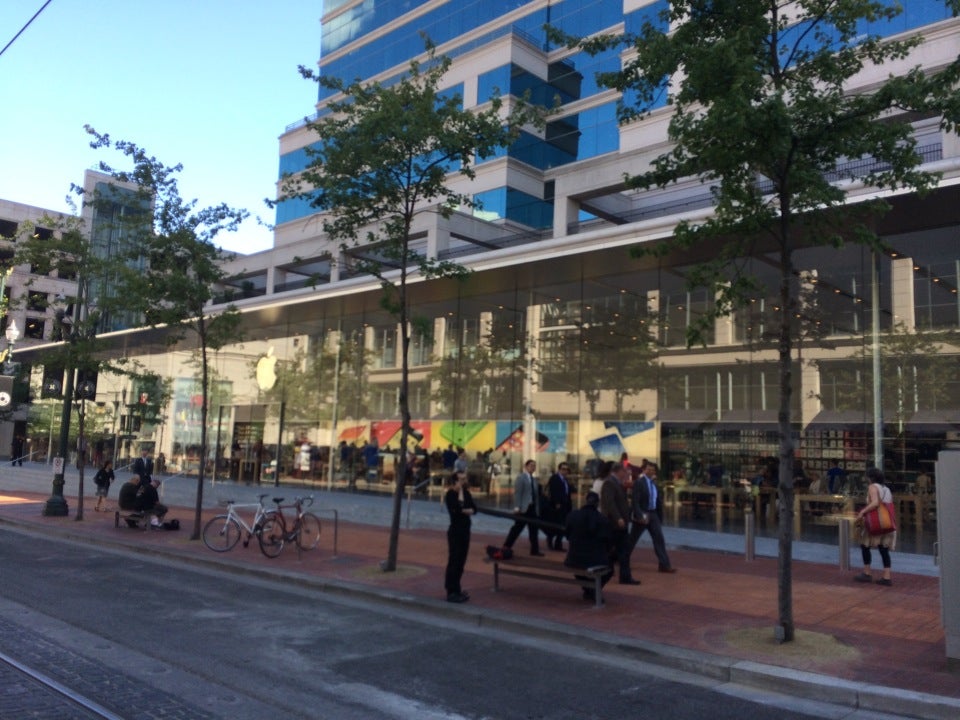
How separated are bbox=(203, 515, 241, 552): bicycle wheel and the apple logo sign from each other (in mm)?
16210

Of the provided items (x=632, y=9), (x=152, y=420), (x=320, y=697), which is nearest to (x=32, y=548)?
(x=320, y=697)

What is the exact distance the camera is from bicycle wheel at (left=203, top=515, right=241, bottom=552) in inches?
579

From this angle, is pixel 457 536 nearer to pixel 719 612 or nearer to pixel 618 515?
pixel 618 515

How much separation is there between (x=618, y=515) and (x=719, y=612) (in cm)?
219

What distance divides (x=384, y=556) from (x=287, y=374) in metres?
17.0

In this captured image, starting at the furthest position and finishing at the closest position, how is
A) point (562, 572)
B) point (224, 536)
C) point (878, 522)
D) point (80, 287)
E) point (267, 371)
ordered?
1. point (267, 371)
2. point (80, 287)
3. point (224, 536)
4. point (878, 522)
5. point (562, 572)

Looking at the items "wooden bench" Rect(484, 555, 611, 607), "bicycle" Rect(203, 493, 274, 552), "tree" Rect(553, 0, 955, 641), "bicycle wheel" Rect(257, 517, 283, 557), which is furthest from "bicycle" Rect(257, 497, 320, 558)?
"tree" Rect(553, 0, 955, 641)

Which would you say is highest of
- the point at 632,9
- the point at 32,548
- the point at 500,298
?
the point at 632,9

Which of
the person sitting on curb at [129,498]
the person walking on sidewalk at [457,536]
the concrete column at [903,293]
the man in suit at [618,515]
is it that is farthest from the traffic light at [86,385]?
the concrete column at [903,293]

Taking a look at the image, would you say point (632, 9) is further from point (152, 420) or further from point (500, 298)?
point (152, 420)

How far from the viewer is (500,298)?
79.6 ft

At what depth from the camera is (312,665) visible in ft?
24.3

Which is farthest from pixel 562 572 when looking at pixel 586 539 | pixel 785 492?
pixel 785 492

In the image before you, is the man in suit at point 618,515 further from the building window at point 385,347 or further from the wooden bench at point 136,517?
the building window at point 385,347
